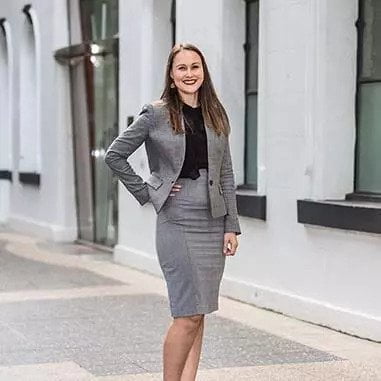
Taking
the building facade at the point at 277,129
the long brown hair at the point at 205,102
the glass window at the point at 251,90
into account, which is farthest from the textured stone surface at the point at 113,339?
the long brown hair at the point at 205,102

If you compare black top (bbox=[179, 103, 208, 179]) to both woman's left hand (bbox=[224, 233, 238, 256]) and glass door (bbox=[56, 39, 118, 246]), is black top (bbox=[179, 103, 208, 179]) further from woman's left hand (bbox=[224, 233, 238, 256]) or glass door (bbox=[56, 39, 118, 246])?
glass door (bbox=[56, 39, 118, 246])

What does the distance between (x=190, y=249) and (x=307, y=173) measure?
3548 mm

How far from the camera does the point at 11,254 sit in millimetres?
14562

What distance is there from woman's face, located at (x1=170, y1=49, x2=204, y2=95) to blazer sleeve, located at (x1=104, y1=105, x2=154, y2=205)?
22 centimetres

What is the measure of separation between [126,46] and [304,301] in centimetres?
548

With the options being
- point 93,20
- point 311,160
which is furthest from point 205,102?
point 93,20

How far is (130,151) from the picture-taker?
5.75 meters

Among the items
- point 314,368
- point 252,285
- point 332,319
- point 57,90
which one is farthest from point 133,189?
point 57,90

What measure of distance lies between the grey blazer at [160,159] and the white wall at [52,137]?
1074 cm

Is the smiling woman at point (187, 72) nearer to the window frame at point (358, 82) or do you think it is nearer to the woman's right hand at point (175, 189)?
the woman's right hand at point (175, 189)

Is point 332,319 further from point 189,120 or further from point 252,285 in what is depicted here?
point 189,120

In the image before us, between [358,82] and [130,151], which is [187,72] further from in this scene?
[358,82]

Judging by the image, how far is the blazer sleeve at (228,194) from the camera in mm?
5781

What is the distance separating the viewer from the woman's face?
5715 millimetres
